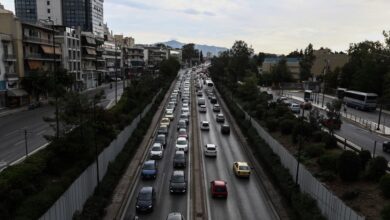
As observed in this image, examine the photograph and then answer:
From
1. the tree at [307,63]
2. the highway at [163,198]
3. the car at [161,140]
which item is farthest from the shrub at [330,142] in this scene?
the tree at [307,63]

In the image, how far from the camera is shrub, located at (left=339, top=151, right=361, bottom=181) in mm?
22188

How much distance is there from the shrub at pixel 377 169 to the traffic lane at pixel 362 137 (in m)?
14.2

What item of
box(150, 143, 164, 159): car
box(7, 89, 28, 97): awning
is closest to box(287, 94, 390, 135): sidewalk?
box(150, 143, 164, 159): car

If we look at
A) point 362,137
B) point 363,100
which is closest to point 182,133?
point 362,137

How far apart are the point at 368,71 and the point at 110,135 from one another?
62.8 meters

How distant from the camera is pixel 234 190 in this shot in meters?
30.5

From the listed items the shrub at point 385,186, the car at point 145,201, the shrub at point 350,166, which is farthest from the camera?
the car at point 145,201

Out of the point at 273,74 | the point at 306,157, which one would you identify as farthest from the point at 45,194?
the point at 273,74

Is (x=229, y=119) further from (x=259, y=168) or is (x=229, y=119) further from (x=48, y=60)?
(x=48, y=60)

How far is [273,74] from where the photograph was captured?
387 ft

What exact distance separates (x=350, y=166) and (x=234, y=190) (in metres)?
10.7

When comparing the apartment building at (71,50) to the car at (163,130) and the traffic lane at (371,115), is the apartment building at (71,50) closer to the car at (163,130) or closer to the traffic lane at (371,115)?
the car at (163,130)

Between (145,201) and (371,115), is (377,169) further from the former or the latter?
(371,115)

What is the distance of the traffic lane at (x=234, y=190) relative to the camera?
84.4 feet
